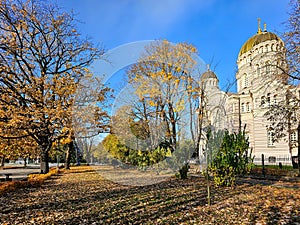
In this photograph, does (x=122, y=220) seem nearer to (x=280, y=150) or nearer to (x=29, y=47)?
(x=29, y=47)

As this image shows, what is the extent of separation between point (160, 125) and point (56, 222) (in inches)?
457

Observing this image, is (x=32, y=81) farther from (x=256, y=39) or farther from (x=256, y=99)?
(x=256, y=39)

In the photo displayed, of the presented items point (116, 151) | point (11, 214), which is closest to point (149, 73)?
point (11, 214)

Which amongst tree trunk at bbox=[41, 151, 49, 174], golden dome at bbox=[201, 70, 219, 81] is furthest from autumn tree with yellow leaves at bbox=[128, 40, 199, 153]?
tree trunk at bbox=[41, 151, 49, 174]

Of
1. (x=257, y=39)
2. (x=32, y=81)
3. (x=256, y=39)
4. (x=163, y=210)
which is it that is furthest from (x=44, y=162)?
(x=256, y=39)

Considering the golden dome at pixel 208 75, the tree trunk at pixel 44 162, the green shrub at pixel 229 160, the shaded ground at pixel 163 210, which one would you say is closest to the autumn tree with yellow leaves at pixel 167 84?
the golden dome at pixel 208 75

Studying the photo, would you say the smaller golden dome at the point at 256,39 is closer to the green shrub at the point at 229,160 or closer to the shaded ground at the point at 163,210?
the green shrub at the point at 229,160

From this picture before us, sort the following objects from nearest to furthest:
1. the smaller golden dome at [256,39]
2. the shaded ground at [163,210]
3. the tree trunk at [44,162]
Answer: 1. the shaded ground at [163,210]
2. the tree trunk at [44,162]
3. the smaller golden dome at [256,39]

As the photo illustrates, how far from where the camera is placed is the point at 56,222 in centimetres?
585

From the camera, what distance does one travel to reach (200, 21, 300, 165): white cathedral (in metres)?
15.1

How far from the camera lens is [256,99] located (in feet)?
72.2

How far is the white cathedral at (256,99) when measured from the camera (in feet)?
49.6

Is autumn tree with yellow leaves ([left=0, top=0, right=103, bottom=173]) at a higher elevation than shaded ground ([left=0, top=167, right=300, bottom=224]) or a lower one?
higher

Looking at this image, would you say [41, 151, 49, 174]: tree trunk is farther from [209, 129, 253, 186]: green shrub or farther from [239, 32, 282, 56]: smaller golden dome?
[239, 32, 282, 56]: smaller golden dome
